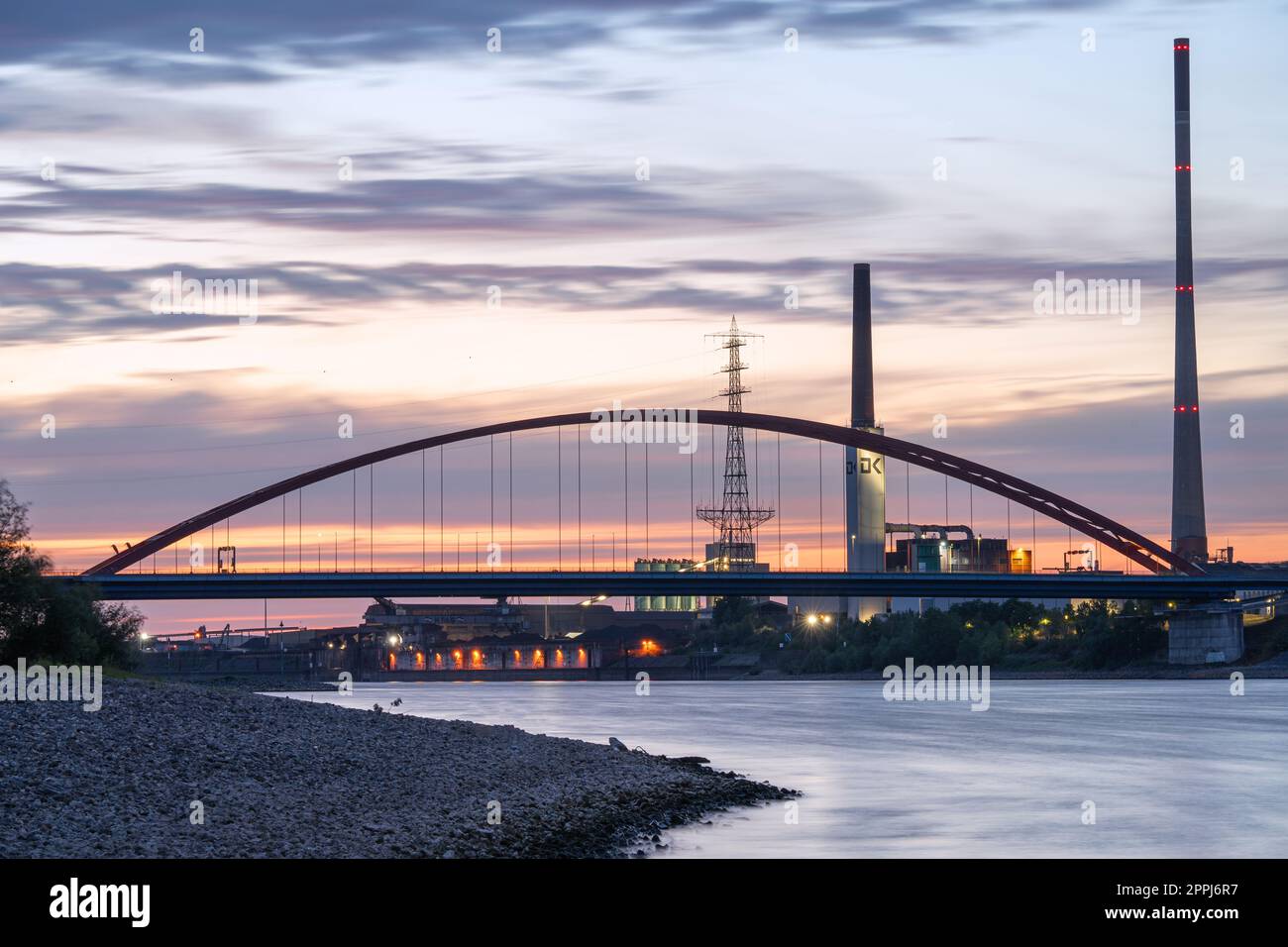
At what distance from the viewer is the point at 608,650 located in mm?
199375

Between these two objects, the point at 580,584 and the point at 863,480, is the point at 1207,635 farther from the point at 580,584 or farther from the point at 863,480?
the point at 580,584

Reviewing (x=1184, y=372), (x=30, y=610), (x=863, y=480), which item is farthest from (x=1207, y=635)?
(x=30, y=610)

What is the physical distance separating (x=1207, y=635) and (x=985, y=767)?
71.3 metres

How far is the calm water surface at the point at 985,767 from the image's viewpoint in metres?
32.7

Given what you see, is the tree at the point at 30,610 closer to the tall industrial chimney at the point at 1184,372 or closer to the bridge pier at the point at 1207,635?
the bridge pier at the point at 1207,635

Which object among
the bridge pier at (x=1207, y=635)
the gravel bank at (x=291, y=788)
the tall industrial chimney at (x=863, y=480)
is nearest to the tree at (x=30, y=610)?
the gravel bank at (x=291, y=788)

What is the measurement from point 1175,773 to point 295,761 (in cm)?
2670

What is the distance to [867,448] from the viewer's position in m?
113

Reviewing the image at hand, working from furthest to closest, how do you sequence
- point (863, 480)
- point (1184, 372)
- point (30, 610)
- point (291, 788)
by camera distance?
point (863, 480) → point (1184, 372) → point (30, 610) → point (291, 788)

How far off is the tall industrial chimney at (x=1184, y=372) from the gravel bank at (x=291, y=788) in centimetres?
9316

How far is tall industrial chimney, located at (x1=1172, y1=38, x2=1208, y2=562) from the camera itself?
126 metres

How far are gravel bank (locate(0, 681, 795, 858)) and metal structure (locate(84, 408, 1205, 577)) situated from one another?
2809 inches
